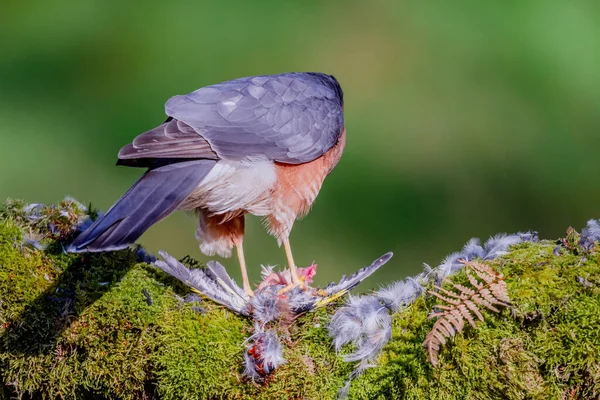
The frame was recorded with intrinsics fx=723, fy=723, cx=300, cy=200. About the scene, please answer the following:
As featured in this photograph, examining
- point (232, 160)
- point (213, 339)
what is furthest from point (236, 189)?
point (213, 339)

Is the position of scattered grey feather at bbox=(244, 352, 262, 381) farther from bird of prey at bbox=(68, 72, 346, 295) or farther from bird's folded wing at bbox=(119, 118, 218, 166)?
bird's folded wing at bbox=(119, 118, 218, 166)

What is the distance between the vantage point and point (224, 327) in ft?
8.23

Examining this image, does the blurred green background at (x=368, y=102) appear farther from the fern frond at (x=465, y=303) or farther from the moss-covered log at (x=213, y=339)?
the fern frond at (x=465, y=303)

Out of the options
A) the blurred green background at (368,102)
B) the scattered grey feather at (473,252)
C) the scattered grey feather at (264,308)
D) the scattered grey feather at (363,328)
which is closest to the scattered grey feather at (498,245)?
the scattered grey feather at (473,252)

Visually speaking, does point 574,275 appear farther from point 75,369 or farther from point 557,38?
point 557,38

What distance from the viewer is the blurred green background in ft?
20.1

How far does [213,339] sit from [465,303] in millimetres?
876

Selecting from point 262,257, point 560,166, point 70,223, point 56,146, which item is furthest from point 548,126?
point 70,223

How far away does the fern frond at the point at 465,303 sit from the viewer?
204cm

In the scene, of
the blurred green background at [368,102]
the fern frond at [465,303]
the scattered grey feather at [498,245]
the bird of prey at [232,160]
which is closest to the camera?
the fern frond at [465,303]

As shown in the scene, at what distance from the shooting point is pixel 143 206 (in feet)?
8.45

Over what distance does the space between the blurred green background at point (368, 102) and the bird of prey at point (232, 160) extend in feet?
7.94

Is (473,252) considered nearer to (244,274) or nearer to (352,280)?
(352,280)

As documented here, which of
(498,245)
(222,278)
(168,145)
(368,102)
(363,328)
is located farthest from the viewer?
(368,102)
